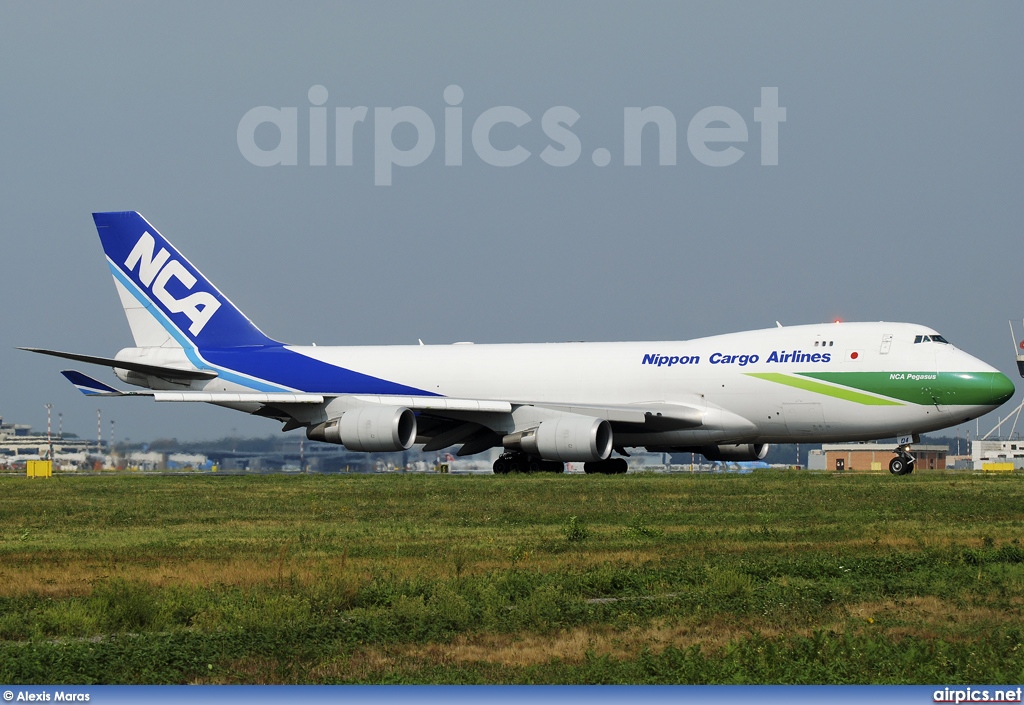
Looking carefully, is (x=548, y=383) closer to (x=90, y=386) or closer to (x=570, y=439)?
(x=570, y=439)

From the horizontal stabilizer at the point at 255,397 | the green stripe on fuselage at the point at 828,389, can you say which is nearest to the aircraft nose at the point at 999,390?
the green stripe on fuselage at the point at 828,389

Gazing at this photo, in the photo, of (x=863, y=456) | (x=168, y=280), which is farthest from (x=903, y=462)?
(x=863, y=456)

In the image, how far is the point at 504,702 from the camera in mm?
6188

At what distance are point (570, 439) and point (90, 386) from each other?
16.0 metres

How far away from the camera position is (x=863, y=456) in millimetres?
102562

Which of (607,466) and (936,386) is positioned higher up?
(936,386)

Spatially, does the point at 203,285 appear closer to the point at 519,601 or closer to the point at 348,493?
the point at 348,493

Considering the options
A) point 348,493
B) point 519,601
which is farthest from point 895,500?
point 519,601

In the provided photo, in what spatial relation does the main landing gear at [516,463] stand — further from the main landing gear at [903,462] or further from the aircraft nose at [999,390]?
the aircraft nose at [999,390]

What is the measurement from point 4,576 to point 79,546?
346 centimetres

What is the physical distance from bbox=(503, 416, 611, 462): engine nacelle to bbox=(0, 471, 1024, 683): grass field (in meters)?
12.4

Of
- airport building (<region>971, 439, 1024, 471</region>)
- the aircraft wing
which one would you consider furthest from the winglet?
airport building (<region>971, 439, 1024, 471</region>)

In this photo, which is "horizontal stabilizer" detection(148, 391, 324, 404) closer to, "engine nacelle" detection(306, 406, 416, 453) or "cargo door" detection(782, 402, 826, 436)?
"engine nacelle" detection(306, 406, 416, 453)

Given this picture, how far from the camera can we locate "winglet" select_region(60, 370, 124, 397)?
131 feet
